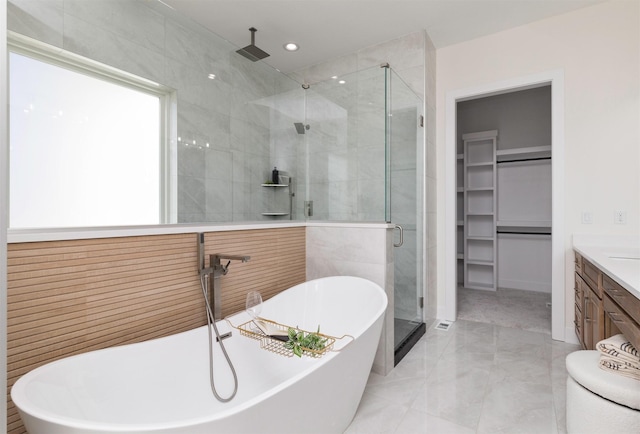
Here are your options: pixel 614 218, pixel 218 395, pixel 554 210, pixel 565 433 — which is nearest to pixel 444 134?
pixel 554 210

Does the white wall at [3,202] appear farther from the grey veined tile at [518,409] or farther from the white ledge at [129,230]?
the grey veined tile at [518,409]

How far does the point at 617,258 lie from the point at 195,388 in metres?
2.68

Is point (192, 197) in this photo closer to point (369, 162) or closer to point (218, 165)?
point (218, 165)

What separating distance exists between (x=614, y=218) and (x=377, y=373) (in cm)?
227

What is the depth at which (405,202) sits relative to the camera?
2.79m

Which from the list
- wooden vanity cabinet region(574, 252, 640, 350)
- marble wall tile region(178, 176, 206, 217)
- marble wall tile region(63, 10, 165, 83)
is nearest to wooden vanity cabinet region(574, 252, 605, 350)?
wooden vanity cabinet region(574, 252, 640, 350)

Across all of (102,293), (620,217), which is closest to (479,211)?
(620,217)

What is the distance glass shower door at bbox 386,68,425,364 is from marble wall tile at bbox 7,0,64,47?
6.45 ft

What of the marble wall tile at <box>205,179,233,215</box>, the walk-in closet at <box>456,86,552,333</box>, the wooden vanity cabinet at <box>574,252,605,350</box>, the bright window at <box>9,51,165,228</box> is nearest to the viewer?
A: the bright window at <box>9,51,165,228</box>

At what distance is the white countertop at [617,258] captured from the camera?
55.2 inches

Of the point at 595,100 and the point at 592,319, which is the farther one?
the point at 595,100

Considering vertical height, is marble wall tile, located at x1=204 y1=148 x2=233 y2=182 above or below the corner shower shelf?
above

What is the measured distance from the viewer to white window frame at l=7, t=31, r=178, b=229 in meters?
1.57

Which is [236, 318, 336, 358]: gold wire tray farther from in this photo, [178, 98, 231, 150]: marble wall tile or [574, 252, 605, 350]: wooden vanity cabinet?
[574, 252, 605, 350]: wooden vanity cabinet
